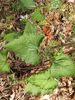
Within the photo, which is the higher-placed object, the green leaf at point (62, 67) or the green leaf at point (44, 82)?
the green leaf at point (62, 67)

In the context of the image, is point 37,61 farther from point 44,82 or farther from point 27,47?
point 44,82

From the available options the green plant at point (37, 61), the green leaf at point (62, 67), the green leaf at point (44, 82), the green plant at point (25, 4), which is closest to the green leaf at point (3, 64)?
the green plant at point (37, 61)

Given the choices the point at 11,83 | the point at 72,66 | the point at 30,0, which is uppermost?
the point at 30,0

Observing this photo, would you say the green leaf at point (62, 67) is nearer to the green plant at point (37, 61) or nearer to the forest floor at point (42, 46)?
the green plant at point (37, 61)

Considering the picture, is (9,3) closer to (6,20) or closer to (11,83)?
(6,20)

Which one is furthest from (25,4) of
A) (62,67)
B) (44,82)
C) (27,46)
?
(44,82)

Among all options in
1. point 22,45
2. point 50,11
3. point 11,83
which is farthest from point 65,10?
point 11,83
